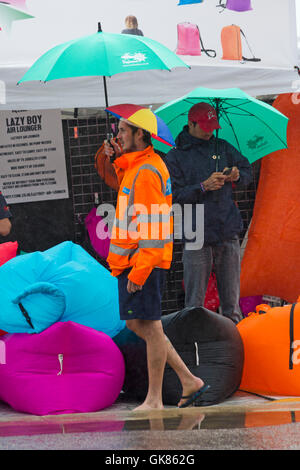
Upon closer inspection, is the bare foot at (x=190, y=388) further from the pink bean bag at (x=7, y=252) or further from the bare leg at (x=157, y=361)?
the pink bean bag at (x=7, y=252)

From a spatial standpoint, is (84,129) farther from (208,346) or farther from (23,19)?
(208,346)

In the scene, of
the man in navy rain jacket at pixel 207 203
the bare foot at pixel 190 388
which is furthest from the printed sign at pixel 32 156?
the bare foot at pixel 190 388

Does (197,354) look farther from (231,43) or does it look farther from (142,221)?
(231,43)

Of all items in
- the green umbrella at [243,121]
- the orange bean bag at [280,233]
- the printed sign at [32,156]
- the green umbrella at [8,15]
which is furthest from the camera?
the printed sign at [32,156]

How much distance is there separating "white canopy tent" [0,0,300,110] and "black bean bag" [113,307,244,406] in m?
1.94

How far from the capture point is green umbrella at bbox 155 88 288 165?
5.79 meters

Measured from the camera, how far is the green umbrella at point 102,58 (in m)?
4.85

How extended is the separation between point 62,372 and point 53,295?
44 cm

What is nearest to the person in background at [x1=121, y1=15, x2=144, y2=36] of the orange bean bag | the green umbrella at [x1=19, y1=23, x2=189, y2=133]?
the green umbrella at [x1=19, y1=23, x2=189, y2=133]

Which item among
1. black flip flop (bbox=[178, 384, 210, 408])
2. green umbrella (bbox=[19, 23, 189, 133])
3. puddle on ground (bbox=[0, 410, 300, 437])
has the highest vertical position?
green umbrella (bbox=[19, 23, 189, 133])

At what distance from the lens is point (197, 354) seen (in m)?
4.65

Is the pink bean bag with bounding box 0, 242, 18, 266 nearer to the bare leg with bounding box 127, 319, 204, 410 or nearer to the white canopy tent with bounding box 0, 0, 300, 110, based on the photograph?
the white canopy tent with bounding box 0, 0, 300, 110

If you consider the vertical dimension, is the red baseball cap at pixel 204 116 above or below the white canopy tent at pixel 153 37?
below

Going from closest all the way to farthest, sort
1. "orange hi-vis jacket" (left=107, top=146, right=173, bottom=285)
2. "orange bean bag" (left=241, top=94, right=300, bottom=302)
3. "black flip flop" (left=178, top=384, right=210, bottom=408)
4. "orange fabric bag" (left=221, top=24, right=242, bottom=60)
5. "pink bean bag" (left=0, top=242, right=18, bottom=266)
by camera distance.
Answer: "orange hi-vis jacket" (left=107, top=146, right=173, bottom=285) < "black flip flop" (left=178, top=384, right=210, bottom=408) < "pink bean bag" (left=0, top=242, right=18, bottom=266) < "orange fabric bag" (left=221, top=24, right=242, bottom=60) < "orange bean bag" (left=241, top=94, right=300, bottom=302)
